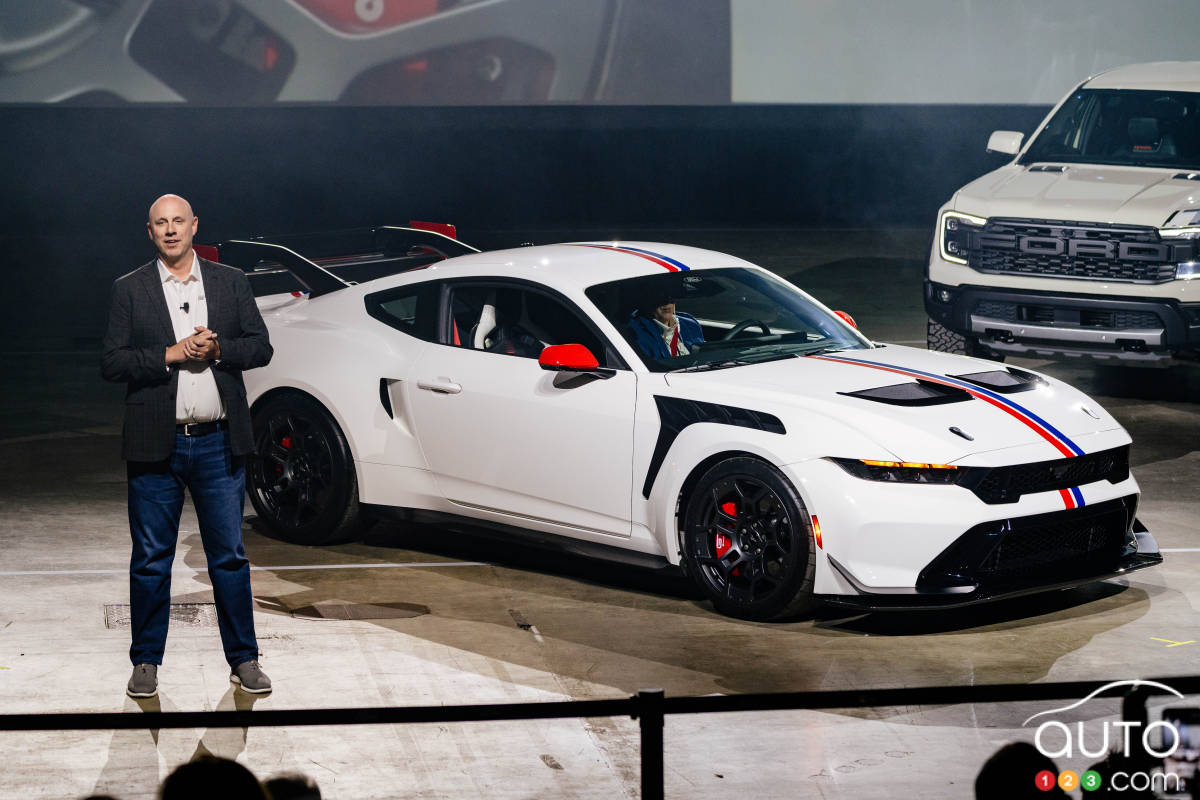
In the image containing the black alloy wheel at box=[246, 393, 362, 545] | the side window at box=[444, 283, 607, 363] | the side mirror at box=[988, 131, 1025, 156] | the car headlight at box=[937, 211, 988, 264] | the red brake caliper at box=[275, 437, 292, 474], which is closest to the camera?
the side window at box=[444, 283, 607, 363]

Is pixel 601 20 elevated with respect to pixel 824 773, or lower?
elevated

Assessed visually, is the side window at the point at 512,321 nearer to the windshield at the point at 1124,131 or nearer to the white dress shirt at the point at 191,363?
the white dress shirt at the point at 191,363

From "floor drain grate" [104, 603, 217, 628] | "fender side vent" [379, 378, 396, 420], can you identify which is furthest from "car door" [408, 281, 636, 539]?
"floor drain grate" [104, 603, 217, 628]

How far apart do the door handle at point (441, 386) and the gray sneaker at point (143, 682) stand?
200 cm

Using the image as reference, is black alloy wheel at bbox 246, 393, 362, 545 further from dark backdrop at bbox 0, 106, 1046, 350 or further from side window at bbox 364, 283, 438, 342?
dark backdrop at bbox 0, 106, 1046, 350

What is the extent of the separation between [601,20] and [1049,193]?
11320mm

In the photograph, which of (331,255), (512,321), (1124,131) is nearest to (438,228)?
(331,255)

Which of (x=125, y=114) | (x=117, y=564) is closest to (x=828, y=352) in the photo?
(x=117, y=564)

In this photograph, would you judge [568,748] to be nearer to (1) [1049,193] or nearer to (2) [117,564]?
(2) [117,564]

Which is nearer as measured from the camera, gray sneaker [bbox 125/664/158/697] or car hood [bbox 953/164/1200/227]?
gray sneaker [bbox 125/664/158/697]

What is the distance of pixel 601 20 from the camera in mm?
22141

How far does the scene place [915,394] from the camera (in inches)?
270

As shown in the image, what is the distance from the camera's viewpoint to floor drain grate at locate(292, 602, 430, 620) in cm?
Answer: 704

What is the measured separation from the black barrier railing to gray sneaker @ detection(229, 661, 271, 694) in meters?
2.48
